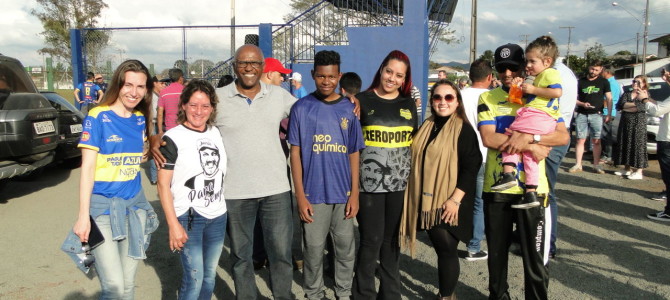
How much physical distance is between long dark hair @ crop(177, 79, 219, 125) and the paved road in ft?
5.43

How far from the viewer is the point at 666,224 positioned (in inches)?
225

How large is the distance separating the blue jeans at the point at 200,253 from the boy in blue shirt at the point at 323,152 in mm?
568

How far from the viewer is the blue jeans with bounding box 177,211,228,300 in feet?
9.06

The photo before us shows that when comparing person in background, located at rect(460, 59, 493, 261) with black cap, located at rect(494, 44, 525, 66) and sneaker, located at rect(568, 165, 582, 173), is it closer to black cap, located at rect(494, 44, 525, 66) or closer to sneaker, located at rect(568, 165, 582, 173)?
black cap, located at rect(494, 44, 525, 66)

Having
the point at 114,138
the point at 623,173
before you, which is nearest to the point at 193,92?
the point at 114,138

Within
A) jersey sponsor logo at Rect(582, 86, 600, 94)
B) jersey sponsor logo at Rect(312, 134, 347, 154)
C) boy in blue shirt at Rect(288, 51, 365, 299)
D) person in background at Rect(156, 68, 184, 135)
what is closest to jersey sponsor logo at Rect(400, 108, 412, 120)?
boy in blue shirt at Rect(288, 51, 365, 299)

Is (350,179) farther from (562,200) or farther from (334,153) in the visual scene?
(562,200)

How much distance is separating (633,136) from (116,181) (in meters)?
8.60

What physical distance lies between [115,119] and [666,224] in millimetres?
6332

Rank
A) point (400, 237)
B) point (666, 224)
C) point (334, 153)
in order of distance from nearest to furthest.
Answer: point (334, 153) < point (400, 237) < point (666, 224)

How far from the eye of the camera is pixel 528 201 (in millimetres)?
3035

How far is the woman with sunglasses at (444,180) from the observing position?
122 inches

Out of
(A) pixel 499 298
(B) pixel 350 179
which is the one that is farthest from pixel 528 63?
(A) pixel 499 298

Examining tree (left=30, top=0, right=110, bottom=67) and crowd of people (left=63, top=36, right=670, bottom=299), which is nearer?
crowd of people (left=63, top=36, right=670, bottom=299)
